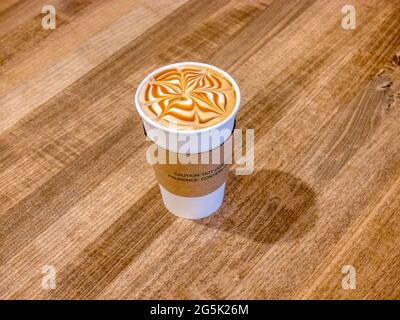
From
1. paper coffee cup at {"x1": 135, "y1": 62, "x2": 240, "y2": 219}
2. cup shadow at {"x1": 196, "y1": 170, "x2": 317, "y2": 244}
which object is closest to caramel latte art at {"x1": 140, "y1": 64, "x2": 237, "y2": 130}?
paper coffee cup at {"x1": 135, "y1": 62, "x2": 240, "y2": 219}

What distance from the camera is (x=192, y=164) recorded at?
28.3 inches

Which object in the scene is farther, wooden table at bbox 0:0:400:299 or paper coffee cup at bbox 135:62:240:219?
wooden table at bbox 0:0:400:299

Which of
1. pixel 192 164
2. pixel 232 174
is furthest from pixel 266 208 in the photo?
pixel 192 164

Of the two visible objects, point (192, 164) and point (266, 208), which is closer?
point (192, 164)

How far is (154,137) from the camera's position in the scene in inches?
27.8

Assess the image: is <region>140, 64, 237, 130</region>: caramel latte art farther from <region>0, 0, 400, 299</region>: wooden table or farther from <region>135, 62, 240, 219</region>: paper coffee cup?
<region>0, 0, 400, 299</region>: wooden table

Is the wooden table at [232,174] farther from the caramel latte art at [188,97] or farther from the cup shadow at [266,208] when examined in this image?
the caramel latte art at [188,97]

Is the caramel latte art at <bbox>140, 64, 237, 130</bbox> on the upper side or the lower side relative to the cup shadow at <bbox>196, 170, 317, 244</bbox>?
upper

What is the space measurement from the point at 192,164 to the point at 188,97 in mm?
107

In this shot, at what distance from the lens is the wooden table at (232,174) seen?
0.81 metres

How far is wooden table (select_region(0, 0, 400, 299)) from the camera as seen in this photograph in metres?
0.81

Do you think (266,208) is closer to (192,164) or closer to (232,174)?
(232,174)

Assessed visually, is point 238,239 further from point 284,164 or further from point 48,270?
point 48,270

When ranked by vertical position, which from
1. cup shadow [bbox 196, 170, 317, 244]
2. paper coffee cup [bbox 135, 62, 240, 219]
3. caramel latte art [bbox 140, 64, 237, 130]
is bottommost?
cup shadow [bbox 196, 170, 317, 244]
